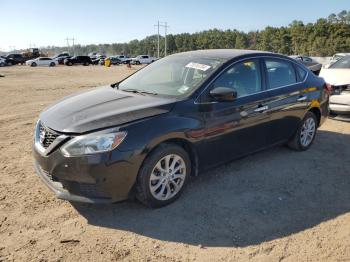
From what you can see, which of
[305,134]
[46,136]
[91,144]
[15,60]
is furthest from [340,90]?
[15,60]

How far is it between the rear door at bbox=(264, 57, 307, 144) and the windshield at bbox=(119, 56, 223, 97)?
1.06 meters

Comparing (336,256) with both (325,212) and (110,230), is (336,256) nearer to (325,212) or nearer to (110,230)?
(325,212)

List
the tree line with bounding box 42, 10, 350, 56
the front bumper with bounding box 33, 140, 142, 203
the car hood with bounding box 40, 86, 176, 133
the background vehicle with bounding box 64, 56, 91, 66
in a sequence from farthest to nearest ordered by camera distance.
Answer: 1. the tree line with bounding box 42, 10, 350, 56
2. the background vehicle with bounding box 64, 56, 91, 66
3. the car hood with bounding box 40, 86, 176, 133
4. the front bumper with bounding box 33, 140, 142, 203

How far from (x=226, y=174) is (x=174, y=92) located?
55.7 inches

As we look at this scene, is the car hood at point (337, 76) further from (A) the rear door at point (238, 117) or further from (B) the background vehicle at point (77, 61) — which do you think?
(B) the background vehicle at point (77, 61)

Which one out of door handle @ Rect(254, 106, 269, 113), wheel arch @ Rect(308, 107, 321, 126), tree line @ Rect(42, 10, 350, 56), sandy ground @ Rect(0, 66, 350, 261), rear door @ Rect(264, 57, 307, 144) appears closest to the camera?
sandy ground @ Rect(0, 66, 350, 261)

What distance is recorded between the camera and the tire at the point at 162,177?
12.4 feet

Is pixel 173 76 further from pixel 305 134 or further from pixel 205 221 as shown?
pixel 305 134

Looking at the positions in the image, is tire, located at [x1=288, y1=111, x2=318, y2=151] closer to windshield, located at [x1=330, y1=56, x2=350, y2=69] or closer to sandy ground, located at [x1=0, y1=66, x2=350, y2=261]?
sandy ground, located at [x1=0, y1=66, x2=350, y2=261]

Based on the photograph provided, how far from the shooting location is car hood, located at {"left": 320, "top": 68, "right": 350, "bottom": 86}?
26.9ft

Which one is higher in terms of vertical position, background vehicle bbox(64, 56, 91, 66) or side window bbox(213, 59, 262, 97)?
side window bbox(213, 59, 262, 97)

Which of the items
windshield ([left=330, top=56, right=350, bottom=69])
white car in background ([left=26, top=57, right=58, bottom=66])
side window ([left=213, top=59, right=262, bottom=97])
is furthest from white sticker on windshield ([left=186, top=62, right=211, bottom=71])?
white car in background ([left=26, top=57, right=58, bottom=66])

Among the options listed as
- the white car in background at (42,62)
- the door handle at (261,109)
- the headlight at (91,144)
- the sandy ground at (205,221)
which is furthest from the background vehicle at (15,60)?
the headlight at (91,144)

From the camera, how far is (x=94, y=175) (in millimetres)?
3484
